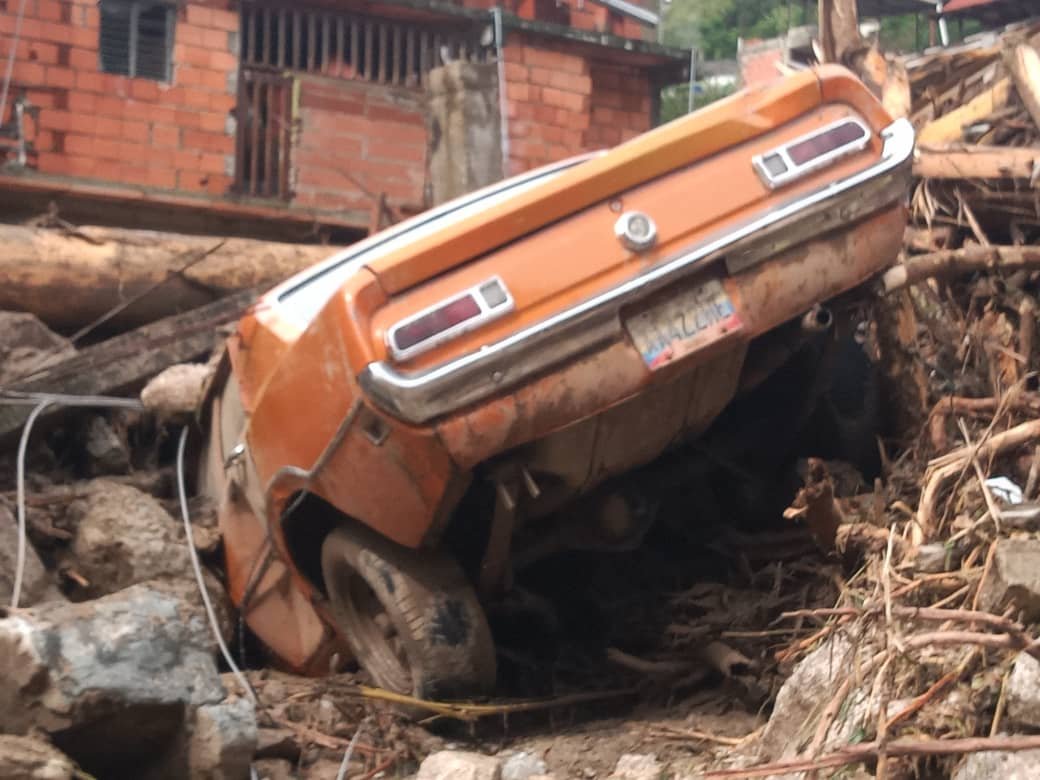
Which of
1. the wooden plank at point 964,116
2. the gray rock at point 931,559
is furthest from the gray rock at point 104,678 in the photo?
the wooden plank at point 964,116

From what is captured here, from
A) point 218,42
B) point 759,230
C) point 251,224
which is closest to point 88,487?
point 759,230

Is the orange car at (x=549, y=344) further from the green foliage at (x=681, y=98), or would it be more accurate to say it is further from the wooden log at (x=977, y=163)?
the green foliage at (x=681, y=98)

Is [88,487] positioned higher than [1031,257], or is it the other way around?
[1031,257]

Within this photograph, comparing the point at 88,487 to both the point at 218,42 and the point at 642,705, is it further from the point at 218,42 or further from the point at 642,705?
the point at 218,42

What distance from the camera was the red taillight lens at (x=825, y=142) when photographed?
3891 millimetres

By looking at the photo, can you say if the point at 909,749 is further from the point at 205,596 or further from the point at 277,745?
the point at 205,596

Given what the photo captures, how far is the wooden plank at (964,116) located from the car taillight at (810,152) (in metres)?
1.58

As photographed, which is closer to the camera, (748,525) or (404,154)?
(748,525)

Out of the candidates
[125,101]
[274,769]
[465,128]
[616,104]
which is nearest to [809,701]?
[274,769]

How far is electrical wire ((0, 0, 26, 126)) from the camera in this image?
9531 millimetres

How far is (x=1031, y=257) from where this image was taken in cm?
455

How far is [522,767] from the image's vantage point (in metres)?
3.45

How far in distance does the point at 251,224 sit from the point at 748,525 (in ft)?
21.0

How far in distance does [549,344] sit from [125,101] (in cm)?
733
